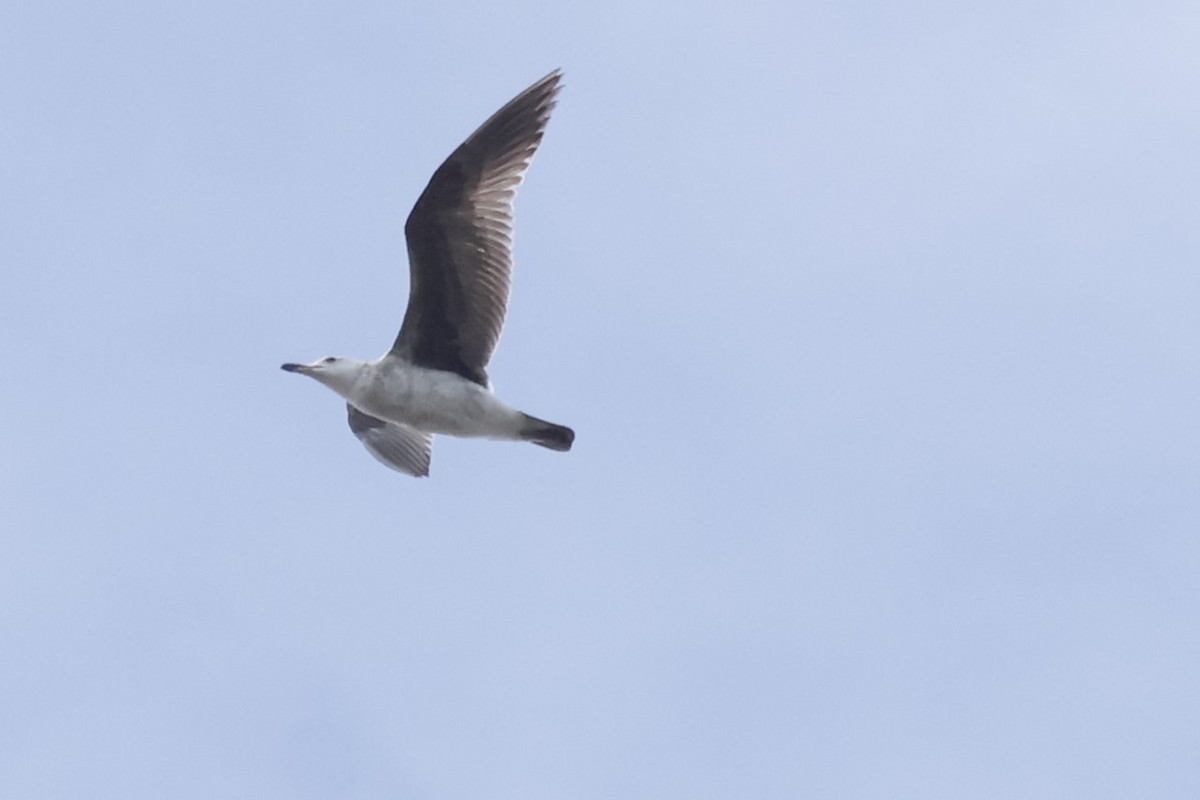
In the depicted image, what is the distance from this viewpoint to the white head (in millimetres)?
18125

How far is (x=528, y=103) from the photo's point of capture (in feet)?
60.1

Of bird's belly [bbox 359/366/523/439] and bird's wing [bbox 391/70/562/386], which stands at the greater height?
bird's wing [bbox 391/70/562/386]

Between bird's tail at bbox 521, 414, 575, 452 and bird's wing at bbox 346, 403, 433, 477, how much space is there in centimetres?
276

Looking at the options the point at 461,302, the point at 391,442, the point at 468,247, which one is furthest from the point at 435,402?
the point at 391,442

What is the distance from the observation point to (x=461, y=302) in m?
18.1

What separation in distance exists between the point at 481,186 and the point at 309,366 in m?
2.06

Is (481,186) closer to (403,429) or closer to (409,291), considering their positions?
(409,291)

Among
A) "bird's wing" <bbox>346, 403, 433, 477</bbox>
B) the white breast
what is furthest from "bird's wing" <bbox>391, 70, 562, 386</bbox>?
"bird's wing" <bbox>346, 403, 433, 477</bbox>

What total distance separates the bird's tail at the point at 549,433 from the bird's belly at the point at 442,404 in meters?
0.08

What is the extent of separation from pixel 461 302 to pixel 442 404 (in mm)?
858

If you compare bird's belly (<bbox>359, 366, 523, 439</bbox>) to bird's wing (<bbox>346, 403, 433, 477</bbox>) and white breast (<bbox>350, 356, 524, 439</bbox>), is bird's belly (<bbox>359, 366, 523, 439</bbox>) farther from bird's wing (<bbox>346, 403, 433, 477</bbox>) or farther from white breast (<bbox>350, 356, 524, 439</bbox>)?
bird's wing (<bbox>346, 403, 433, 477</bbox>)

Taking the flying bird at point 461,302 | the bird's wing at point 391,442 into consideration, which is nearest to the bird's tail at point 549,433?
the flying bird at point 461,302

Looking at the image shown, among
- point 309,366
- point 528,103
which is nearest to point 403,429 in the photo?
point 309,366

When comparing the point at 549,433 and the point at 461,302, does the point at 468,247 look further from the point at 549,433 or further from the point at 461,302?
the point at 549,433
